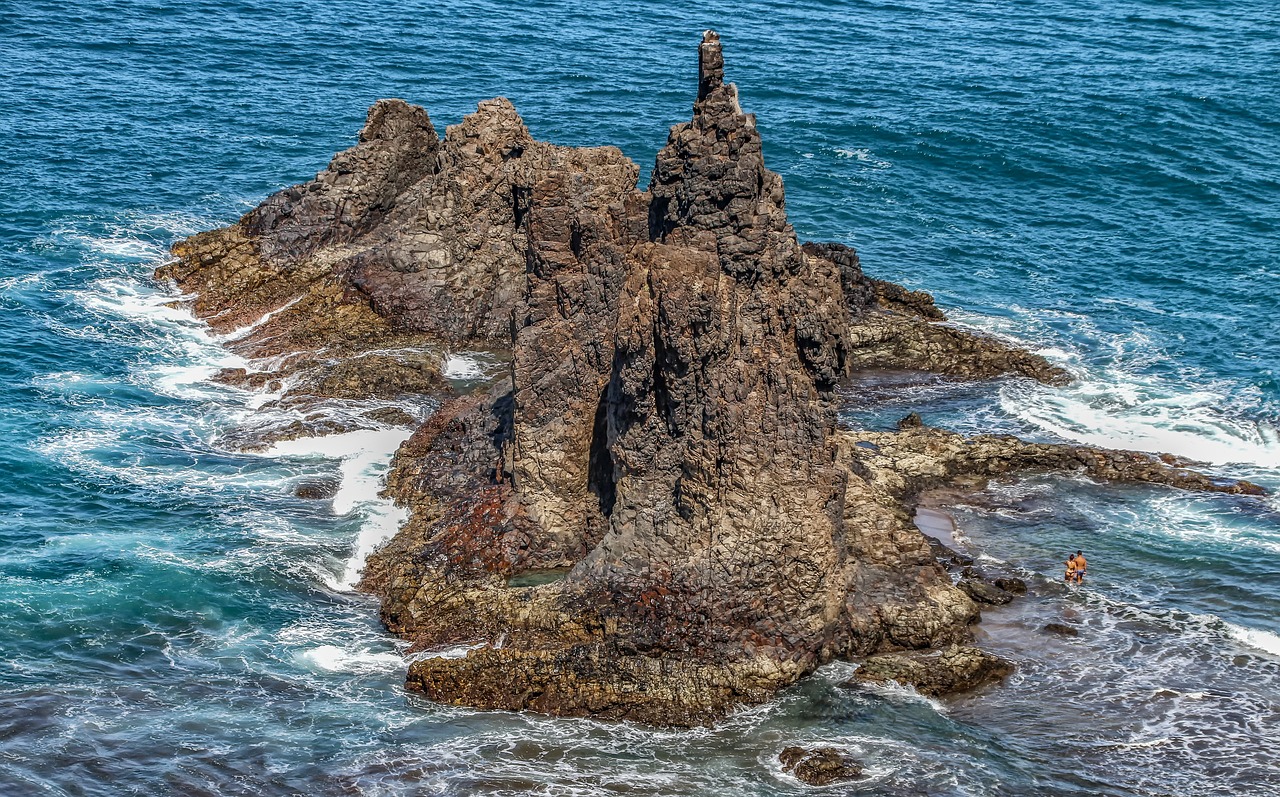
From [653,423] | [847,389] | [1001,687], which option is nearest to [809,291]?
[653,423]

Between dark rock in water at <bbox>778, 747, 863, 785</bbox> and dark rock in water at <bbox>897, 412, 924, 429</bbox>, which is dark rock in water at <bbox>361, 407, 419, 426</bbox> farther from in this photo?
dark rock in water at <bbox>778, 747, 863, 785</bbox>

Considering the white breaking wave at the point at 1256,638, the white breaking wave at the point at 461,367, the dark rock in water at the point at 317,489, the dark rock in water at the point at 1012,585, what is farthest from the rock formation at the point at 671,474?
the white breaking wave at the point at 1256,638

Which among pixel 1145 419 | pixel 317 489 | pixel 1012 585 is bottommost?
pixel 317 489

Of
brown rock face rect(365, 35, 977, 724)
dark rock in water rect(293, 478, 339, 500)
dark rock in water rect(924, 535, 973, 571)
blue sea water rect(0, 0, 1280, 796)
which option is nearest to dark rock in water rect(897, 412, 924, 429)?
blue sea water rect(0, 0, 1280, 796)

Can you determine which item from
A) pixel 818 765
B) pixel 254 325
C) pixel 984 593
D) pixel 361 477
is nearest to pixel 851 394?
pixel 984 593

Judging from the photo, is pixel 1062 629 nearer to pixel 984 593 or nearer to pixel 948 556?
pixel 984 593

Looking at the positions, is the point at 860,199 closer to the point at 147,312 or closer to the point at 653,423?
the point at 147,312
